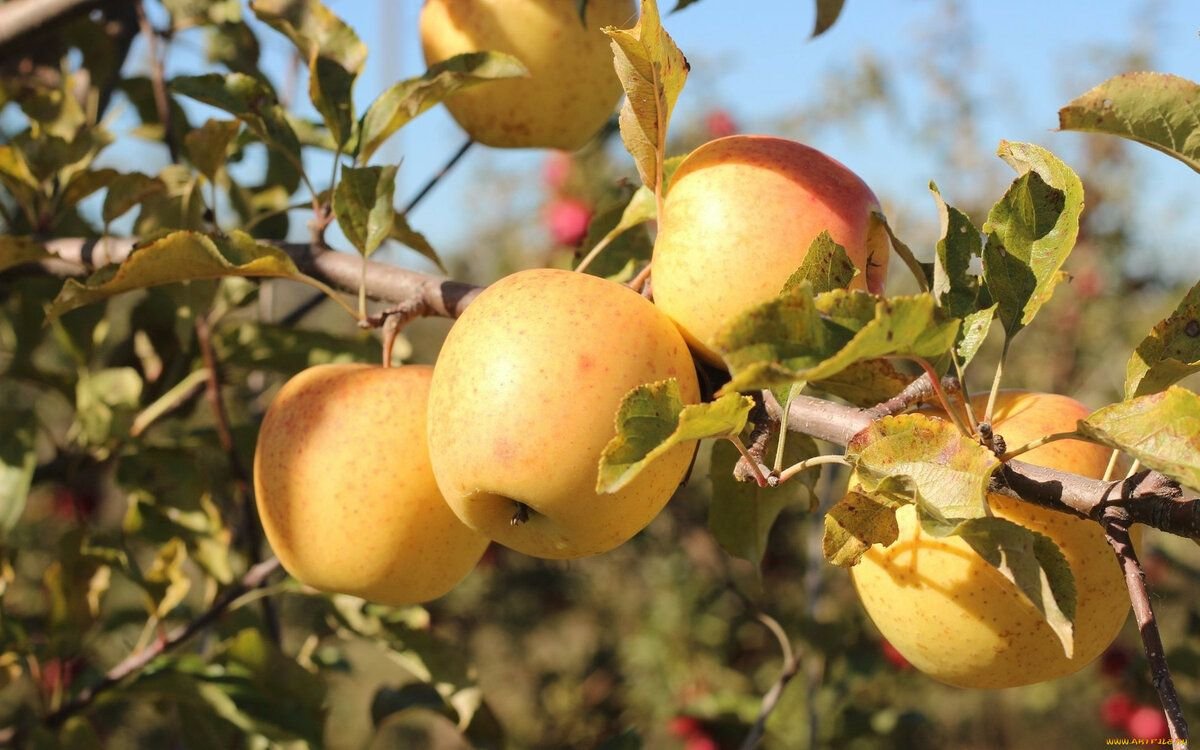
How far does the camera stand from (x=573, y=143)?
1.33m

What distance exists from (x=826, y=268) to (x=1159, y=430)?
223mm

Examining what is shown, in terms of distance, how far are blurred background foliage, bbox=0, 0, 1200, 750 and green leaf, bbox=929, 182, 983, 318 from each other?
188mm

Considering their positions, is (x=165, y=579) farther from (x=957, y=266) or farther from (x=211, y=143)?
Answer: (x=957, y=266)

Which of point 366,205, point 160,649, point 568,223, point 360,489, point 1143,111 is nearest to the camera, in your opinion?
point 1143,111

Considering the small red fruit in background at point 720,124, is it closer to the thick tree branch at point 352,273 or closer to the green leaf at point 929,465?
the thick tree branch at point 352,273

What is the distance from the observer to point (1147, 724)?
223 centimetres

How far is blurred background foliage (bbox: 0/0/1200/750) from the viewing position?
1.35 m

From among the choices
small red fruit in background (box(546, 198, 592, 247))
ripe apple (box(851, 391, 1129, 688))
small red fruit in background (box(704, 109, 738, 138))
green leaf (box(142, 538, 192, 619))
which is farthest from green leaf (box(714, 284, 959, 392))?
small red fruit in background (box(704, 109, 738, 138))

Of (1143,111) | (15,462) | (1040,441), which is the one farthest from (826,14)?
(15,462)

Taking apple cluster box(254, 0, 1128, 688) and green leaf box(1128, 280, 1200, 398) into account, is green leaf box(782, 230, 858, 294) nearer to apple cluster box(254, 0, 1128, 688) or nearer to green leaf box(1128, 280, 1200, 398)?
apple cluster box(254, 0, 1128, 688)

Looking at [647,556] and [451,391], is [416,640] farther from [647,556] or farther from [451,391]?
[647,556]

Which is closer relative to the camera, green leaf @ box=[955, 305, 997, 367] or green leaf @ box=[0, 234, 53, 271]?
green leaf @ box=[955, 305, 997, 367]

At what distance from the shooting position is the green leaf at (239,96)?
42.5 inches

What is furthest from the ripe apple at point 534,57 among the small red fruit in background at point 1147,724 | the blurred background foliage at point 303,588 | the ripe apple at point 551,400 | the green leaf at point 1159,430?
the small red fruit in background at point 1147,724
